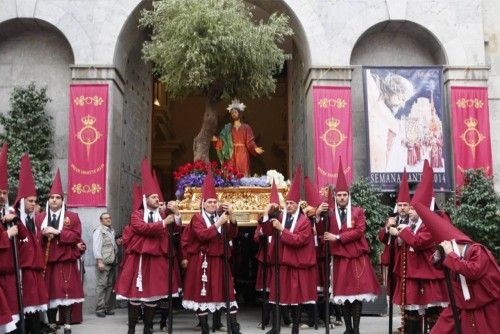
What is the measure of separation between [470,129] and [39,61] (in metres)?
11.6

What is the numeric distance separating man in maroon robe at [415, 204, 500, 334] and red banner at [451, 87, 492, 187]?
8393 millimetres

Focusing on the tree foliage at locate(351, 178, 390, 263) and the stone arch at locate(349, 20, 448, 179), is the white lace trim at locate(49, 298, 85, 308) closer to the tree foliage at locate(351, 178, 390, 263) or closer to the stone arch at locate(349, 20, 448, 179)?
the tree foliage at locate(351, 178, 390, 263)

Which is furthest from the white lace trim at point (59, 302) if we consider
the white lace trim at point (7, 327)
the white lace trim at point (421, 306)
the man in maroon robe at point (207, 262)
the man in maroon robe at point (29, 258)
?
the white lace trim at point (421, 306)

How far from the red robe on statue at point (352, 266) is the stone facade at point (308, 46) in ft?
19.0

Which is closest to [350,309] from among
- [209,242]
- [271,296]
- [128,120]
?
[271,296]

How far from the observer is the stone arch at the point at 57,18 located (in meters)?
14.5

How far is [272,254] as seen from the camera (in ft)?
32.0

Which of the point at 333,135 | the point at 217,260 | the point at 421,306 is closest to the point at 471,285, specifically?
the point at 421,306

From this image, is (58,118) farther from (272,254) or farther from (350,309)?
(350,309)

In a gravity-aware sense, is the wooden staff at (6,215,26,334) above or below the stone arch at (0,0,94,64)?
below

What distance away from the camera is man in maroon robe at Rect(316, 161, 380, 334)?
29.0 feet

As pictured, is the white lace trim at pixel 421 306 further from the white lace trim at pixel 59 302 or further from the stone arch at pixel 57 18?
the stone arch at pixel 57 18

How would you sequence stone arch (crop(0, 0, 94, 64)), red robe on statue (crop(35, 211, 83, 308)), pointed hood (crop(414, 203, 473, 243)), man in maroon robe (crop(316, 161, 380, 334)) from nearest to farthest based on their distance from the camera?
pointed hood (crop(414, 203, 473, 243)) < man in maroon robe (crop(316, 161, 380, 334)) < red robe on statue (crop(35, 211, 83, 308)) < stone arch (crop(0, 0, 94, 64))

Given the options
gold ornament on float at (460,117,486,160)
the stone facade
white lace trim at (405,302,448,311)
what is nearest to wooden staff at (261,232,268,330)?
white lace trim at (405,302,448,311)
